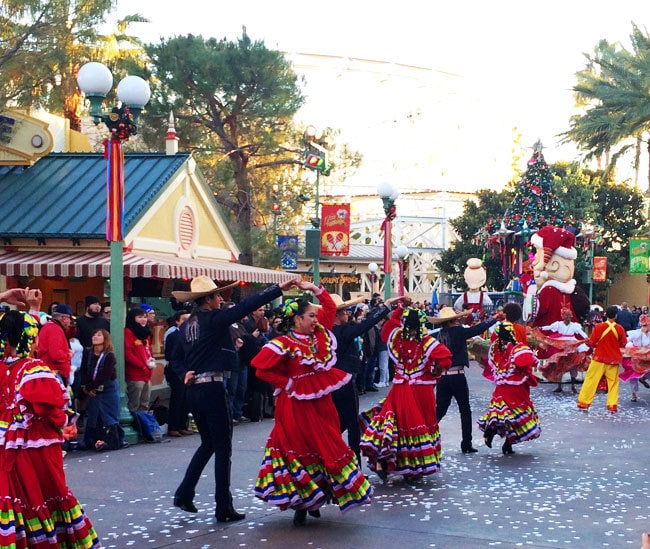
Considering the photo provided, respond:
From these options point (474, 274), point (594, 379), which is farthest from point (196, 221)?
point (474, 274)

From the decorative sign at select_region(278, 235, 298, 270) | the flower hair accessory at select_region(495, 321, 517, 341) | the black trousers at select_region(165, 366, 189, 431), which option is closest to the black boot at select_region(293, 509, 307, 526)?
the flower hair accessory at select_region(495, 321, 517, 341)

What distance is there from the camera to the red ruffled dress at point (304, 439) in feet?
25.8

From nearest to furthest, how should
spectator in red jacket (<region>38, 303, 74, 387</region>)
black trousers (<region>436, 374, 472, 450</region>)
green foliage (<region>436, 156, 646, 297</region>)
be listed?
spectator in red jacket (<region>38, 303, 74, 387</region>) < black trousers (<region>436, 374, 472, 450</region>) < green foliage (<region>436, 156, 646, 297</region>)

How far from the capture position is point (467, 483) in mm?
9922

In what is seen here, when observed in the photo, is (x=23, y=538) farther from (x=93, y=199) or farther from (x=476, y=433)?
(x=93, y=199)

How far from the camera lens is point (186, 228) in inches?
862

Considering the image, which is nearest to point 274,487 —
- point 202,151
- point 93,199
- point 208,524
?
point 208,524

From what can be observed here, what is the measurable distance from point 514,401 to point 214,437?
16.0 feet

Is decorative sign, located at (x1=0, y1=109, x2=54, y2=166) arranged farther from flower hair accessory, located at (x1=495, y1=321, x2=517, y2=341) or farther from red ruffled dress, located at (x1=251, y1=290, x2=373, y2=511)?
red ruffled dress, located at (x1=251, y1=290, x2=373, y2=511)

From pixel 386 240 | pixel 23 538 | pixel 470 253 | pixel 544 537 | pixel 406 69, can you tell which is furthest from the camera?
pixel 406 69

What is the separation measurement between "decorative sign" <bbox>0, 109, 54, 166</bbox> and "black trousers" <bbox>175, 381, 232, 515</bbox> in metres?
13.7

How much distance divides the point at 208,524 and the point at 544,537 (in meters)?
2.58

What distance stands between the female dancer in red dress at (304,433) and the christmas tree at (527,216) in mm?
19612

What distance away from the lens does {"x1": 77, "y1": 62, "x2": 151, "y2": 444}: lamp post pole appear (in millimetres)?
12633
